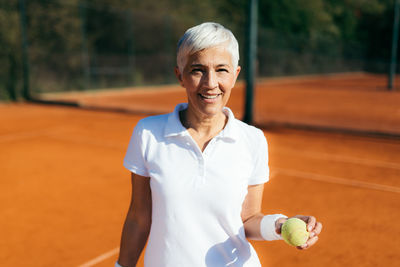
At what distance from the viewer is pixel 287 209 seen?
467 cm

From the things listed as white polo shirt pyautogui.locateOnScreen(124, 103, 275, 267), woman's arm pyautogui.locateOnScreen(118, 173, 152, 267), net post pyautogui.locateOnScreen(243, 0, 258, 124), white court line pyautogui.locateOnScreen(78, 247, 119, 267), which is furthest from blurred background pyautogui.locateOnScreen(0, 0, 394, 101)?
white polo shirt pyautogui.locateOnScreen(124, 103, 275, 267)

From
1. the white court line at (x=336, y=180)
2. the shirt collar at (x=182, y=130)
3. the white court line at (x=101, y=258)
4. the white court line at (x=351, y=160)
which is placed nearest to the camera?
the shirt collar at (x=182, y=130)

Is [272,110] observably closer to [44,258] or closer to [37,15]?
[37,15]

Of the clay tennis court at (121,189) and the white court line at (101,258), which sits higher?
the white court line at (101,258)

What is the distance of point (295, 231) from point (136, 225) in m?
0.62

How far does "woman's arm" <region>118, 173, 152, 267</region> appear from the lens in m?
1.71

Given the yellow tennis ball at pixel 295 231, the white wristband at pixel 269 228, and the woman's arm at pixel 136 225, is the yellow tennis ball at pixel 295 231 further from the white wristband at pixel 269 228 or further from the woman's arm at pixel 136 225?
the woman's arm at pixel 136 225

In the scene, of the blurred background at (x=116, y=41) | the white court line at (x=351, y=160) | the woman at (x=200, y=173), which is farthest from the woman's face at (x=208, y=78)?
the blurred background at (x=116, y=41)

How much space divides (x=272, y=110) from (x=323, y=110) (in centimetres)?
170

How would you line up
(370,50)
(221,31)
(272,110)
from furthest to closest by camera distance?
(370,50) < (272,110) < (221,31)

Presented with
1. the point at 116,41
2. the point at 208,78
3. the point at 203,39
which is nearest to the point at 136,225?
the point at 208,78

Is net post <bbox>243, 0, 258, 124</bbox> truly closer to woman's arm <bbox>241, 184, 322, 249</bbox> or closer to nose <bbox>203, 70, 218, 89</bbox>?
woman's arm <bbox>241, 184, 322, 249</bbox>

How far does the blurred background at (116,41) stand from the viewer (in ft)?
52.2

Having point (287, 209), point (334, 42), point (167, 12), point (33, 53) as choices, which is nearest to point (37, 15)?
point (33, 53)
